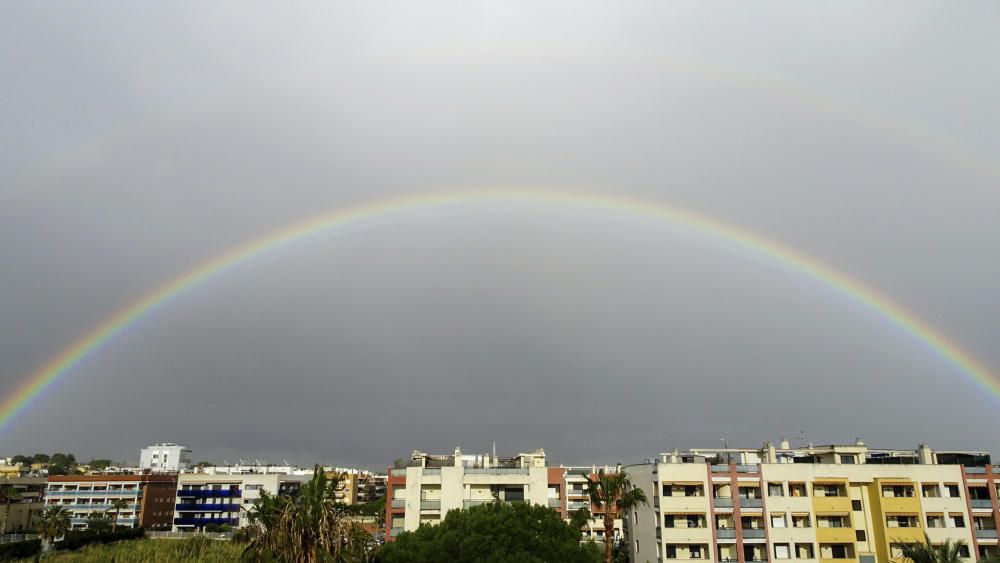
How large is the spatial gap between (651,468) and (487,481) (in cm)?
1874

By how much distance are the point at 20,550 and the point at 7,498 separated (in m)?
36.7

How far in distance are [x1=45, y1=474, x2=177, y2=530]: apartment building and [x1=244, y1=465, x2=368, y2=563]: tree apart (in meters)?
107

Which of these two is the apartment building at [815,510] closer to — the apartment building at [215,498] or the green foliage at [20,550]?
the green foliage at [20,550]

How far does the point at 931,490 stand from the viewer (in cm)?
6519

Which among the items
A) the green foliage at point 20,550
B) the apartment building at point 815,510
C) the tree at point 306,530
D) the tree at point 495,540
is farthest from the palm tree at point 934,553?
the green foliage at point 20,550

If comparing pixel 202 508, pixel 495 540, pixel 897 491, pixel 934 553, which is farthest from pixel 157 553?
pixel 897 491

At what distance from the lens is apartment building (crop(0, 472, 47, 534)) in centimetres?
11317

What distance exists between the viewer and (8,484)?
11756 cm

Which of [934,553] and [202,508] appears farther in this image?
[202,508]

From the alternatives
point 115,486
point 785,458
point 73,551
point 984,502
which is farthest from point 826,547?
point 115,486

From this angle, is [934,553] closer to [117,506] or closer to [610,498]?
[610,498]

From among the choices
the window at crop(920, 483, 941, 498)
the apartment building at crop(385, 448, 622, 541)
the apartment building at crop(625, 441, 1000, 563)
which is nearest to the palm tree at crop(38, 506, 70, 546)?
the apartment building at crop(385, 448, 622, 541)

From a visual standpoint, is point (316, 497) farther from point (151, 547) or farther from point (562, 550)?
point (151, 547)

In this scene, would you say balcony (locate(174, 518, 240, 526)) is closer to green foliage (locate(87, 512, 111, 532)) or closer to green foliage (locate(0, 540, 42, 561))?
green foliage (locate(87, 512, 111, 532))
